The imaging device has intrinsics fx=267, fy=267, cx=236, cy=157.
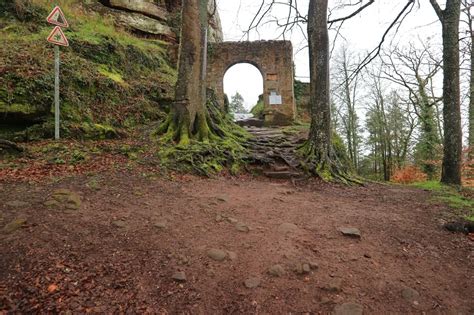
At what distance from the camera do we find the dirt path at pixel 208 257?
2.06 metres

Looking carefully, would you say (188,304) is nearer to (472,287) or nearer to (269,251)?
(269,251)

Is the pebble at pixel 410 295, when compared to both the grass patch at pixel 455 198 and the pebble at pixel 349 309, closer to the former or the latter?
the pebble at pixel 349 309

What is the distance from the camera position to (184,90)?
20.7ft

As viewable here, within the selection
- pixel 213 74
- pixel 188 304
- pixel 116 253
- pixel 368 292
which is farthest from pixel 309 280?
pixel 213 74

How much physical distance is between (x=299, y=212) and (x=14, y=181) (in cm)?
392

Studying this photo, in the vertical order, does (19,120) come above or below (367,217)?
above

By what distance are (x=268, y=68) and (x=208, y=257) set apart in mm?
13158

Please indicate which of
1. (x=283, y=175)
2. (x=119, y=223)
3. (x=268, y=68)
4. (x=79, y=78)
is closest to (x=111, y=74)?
(x=79, y=78)

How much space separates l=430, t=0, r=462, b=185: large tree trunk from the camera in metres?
6.53

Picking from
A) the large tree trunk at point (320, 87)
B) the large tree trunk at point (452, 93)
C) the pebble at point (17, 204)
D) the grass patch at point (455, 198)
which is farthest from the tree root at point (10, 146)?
the large tree trunk at point (452, 93)

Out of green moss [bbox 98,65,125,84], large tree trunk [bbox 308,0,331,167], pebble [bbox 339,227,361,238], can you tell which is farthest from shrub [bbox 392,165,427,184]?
green moss [bbox 98,65,125,84]

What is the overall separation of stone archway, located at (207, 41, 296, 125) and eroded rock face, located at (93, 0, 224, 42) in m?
Result: 2.24

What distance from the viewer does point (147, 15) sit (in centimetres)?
1252

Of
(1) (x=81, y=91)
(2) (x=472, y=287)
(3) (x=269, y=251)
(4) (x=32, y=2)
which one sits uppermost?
(4) (x=32, y=2)
